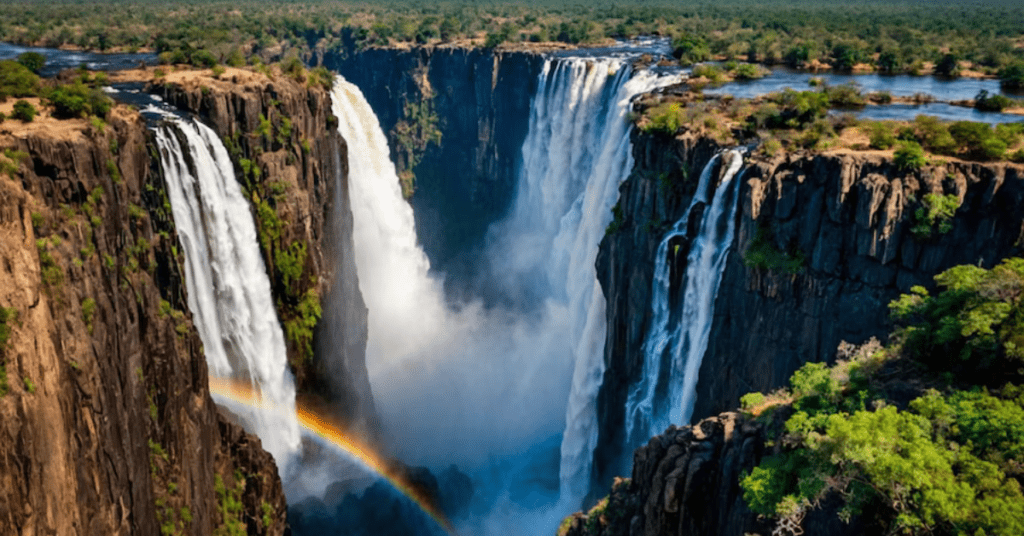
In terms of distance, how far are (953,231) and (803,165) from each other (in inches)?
226

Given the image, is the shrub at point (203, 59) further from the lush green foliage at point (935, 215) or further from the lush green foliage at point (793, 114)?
the lush green foliage at point (935, 215)

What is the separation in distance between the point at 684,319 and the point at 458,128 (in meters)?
48.1

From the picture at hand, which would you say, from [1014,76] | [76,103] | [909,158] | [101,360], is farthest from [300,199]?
[1014,76]

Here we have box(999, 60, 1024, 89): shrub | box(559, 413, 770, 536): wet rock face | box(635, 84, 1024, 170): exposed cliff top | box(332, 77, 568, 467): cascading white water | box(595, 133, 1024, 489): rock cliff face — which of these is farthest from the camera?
box(332, 77, 568, 467): cascading white water

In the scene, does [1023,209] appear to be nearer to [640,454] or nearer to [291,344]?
[640,454]

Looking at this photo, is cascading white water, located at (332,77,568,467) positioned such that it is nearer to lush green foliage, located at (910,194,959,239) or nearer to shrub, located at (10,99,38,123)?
shrub, located at (10,99,38,123)

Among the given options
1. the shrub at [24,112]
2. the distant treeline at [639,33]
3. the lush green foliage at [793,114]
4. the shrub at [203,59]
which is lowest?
the lush green foliage at [793,114]

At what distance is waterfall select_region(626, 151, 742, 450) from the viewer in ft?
98.7

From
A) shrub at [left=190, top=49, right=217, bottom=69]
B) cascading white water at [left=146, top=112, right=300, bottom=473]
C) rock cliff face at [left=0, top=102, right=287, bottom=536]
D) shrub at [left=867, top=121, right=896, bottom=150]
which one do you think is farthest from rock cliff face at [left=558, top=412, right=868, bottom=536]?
shrub at [left=190, top=49, right=217, bottom=69]

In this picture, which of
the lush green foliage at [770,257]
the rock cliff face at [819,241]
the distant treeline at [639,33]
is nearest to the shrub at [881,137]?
the rock cliff face at [819,241]

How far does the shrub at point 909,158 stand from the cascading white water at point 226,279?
92.7 ft

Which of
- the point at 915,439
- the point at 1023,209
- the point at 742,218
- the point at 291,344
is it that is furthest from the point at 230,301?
the point at 1023,209

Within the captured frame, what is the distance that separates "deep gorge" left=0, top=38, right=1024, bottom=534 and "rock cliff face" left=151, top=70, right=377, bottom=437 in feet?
0.47

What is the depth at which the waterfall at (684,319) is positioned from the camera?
98.7 feet
